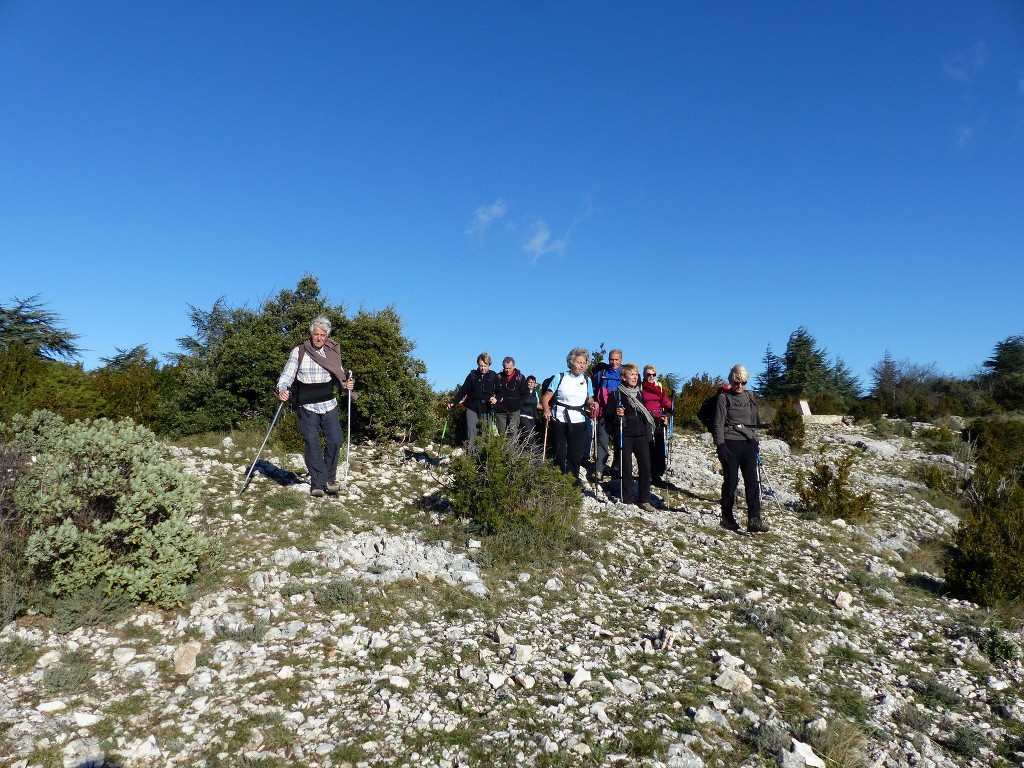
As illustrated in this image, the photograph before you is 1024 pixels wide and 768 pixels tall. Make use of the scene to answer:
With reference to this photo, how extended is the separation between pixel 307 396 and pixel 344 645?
4.03 meters

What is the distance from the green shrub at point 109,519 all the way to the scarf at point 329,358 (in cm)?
281

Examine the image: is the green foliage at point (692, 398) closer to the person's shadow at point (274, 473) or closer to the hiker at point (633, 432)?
the hiker at point (633, 432)

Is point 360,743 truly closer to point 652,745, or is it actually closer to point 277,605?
point 652,745

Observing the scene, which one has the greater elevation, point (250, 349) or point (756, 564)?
point (250, 349)

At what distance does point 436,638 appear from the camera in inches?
167

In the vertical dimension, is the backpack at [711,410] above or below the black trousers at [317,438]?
above

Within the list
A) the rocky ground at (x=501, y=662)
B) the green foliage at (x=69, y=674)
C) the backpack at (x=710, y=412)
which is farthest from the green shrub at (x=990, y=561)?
the green foliage at (x=69, y=674)

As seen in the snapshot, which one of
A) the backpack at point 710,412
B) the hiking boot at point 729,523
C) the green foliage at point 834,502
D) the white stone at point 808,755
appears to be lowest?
the white stone at point 808,755

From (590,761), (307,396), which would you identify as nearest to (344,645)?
(590,761)

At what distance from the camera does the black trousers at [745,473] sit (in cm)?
795

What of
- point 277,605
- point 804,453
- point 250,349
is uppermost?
point 250,349

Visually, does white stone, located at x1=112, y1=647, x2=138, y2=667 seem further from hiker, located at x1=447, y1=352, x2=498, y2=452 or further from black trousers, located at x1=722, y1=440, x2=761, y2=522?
black trousers, located at x1=722, y1=440, x2=761, y2=522

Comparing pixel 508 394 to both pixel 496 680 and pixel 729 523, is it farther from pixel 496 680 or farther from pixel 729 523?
pixel 496 680

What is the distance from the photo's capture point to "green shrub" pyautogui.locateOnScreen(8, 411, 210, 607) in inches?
162
